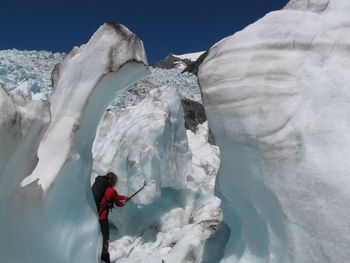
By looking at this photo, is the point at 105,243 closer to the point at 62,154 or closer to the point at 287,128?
the point at 62,154

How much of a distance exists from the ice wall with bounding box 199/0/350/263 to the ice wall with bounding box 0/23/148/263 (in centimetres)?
70

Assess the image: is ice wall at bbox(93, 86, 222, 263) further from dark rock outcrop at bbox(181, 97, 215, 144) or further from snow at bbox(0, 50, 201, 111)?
dark rock outcrop at bbox(181, 97, 215, 144)

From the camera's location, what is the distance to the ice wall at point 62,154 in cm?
232

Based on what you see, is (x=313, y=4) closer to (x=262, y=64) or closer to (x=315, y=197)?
(x=262, y=64)

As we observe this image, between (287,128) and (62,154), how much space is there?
1428mm

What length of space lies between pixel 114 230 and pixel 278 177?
297 cm

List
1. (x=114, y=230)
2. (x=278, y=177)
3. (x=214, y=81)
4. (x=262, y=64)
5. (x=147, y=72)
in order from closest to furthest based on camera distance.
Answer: (x=278, y=177) < (x=262, y=64) < (x=214, y=81) < (x=147, y=72) < (x=114, y=230)

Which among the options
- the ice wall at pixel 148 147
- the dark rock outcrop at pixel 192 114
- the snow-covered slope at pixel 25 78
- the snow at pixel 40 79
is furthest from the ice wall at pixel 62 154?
the dark rock outcrop at pixel 192 114

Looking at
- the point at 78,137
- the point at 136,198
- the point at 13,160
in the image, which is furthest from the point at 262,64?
the point at 136,198

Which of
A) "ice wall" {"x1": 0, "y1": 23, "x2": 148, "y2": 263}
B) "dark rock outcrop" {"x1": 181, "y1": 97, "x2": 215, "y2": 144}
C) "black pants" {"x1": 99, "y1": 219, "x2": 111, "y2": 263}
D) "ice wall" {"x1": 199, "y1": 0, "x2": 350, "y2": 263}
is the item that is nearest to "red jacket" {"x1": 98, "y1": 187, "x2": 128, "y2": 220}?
"black pants" {"x1": 99, "y1": 219, "x2": 111, "y2": 263}

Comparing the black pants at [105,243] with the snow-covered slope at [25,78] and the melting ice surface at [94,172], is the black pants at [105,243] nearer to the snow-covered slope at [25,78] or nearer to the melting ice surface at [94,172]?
the melting ice surface at [94,172]

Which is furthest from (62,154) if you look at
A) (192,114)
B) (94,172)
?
(192,114)

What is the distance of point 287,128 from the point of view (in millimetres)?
2525

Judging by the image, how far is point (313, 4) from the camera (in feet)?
9.36
